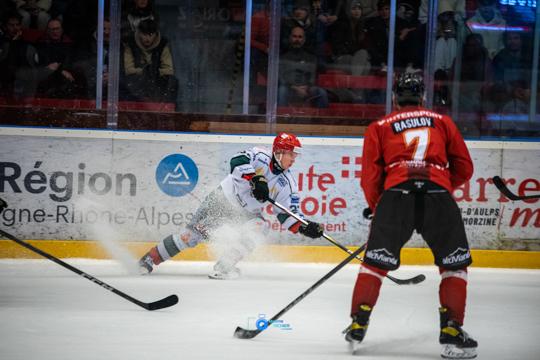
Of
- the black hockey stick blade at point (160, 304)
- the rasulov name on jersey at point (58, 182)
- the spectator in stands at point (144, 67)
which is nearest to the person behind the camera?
the black hockey stick blade at point (160, 304)

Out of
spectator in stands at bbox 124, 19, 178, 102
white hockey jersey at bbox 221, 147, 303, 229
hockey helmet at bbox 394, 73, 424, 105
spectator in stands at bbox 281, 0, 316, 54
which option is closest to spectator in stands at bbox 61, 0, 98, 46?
spectator in stands at bbox 124, 19, 178, 102

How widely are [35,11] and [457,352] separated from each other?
4462mm

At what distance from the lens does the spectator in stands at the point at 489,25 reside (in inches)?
259

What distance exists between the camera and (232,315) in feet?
13.7

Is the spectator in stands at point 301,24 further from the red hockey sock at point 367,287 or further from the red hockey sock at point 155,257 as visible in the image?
the red hockey sock at point 367,287

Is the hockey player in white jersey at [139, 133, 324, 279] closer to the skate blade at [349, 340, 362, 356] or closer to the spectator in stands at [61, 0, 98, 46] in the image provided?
the skate blade at [349, 340, 362, 356]

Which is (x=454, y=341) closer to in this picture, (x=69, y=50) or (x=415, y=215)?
(x=415, y=215)

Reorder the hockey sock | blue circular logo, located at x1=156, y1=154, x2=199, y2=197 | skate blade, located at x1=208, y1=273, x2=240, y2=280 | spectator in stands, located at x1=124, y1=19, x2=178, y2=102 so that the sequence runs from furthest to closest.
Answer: spectator in stands, located at x1=124, y1=19, x2=178, y2=102 < blue circular logo, located at x1=156, y1=154, x2=199, y2=197 < skate blade, located at x1=208, y1=273, x2=240, y2=280 < the hockey sock

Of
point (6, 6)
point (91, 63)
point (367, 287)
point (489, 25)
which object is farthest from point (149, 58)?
point (367, 287)

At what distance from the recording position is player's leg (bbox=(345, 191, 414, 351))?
324 cm

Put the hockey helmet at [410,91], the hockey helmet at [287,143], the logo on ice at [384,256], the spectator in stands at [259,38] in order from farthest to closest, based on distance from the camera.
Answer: the spectator in stands at [259,38]
the hockey helmet at [287,143]
the hockey helmet at [410,91]
the logo on ice at [384,256]

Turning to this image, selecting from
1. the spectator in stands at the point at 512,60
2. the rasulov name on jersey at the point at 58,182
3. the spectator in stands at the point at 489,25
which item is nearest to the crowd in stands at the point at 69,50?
the rasulov name on jersey at the point at 58,182

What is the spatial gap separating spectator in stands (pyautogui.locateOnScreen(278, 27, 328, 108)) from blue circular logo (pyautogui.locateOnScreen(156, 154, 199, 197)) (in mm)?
962

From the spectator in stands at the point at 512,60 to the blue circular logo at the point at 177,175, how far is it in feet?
8.43
